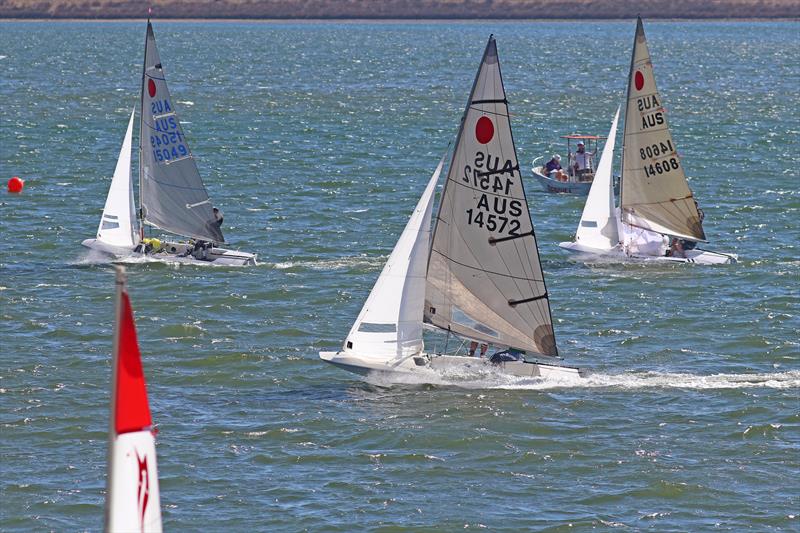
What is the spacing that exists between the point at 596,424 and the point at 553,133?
57.3 m

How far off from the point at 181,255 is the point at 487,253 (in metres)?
16.0

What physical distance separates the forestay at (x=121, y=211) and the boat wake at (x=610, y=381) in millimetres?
15554

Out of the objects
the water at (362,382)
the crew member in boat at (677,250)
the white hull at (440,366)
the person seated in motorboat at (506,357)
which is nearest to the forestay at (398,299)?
the white hull at (440,366)

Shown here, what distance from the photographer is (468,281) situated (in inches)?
1358

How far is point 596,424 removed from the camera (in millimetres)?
32281

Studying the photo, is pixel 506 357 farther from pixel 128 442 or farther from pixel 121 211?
pixel 128 442

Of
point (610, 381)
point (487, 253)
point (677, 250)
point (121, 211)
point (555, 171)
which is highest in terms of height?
point (555, 171)

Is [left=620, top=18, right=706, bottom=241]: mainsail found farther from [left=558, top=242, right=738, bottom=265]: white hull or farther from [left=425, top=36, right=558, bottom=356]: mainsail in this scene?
[left=425, top=36, right=558, bottom=356]: mainsail

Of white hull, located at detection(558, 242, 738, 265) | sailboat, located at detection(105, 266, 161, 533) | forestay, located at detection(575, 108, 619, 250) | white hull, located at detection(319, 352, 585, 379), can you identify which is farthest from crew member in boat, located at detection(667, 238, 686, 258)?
sailboat, located at detection(105, 266, 161, 533)

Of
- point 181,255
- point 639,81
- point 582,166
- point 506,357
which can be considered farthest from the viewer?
point 582,166

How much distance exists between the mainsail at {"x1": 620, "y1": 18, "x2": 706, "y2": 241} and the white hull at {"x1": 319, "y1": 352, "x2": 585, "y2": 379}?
15.1 m

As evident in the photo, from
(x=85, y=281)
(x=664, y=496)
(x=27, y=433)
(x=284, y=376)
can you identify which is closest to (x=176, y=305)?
(x=85, y=281)

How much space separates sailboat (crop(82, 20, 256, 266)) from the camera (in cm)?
4706

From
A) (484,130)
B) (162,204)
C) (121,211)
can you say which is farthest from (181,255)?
(484,130)
